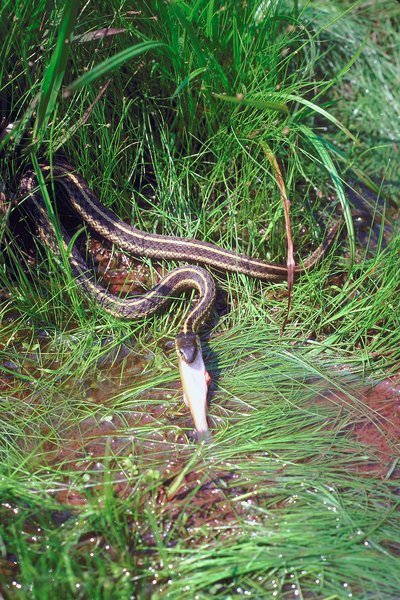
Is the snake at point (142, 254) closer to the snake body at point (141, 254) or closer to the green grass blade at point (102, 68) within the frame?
the snake body at point (141, 254)

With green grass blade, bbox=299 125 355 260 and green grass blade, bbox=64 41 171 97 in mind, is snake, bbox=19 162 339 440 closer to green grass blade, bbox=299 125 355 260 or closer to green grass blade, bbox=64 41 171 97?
green grass blade, bbox=299 125 355 260

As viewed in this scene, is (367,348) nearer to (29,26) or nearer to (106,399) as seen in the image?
(106,399)

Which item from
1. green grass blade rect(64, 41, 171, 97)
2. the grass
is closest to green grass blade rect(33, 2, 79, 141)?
the grass

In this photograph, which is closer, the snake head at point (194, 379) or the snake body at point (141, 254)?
the snake head at point (194, 379)

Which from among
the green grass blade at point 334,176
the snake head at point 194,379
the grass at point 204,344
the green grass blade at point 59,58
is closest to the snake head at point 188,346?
the snake head at point 194,379

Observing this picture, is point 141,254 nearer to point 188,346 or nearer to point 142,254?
point 142,254

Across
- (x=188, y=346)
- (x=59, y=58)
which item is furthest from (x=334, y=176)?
(x=59, y=58)
